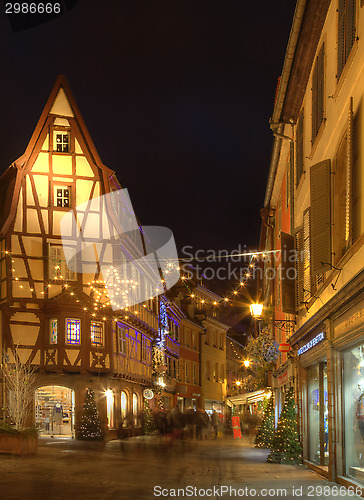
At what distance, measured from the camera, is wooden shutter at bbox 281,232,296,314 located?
56.9 feet

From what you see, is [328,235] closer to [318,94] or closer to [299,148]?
[318,94]

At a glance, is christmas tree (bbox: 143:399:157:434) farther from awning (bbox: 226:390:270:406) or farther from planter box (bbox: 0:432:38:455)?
planter box (bbox: 0:432:38:455)

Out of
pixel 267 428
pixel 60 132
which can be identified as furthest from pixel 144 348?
pixel 267 428

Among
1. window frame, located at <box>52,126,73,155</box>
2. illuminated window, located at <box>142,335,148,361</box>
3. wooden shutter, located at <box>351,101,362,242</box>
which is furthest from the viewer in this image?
illuminated window, located at <box>142,335,148,361</box>

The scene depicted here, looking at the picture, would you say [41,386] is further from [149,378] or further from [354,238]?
[354,238]

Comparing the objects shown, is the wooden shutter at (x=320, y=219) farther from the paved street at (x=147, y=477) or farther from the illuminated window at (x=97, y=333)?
the illuminated window at (x=97, y=333)

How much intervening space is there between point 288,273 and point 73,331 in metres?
16.1

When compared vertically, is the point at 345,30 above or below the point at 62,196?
below

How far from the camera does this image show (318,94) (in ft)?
46.5

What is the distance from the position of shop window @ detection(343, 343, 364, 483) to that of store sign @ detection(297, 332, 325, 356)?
1492 mm

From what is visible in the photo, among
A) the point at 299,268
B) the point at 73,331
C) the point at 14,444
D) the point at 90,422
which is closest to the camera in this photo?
the point at 299,268

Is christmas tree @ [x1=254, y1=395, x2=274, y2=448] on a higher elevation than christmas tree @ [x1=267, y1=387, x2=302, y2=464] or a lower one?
lower

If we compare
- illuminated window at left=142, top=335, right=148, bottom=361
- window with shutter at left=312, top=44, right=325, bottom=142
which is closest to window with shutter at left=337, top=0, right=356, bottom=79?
window with shutter at left=312, top=44, right=325, bottom=142

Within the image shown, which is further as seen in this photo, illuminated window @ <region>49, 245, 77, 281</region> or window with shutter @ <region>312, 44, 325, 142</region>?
illuminated window @ <region>49, 245, 77, 281</region>
